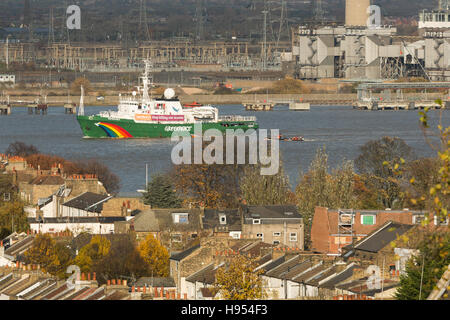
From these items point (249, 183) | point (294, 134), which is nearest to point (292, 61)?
point (294, 134)

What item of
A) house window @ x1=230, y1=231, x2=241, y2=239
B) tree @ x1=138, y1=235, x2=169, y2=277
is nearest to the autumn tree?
house window @ x1=230, y1=231, x2=241, y2=239

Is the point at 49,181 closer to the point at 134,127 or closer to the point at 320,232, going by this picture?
the point at 320,232

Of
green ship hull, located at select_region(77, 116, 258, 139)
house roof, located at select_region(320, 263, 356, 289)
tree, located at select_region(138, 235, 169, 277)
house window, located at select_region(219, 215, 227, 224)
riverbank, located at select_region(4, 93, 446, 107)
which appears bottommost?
riverbank, located at select_region(4, 93, 446, 107)

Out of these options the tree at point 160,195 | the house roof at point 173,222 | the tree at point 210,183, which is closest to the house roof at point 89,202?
the tree at point 160,195

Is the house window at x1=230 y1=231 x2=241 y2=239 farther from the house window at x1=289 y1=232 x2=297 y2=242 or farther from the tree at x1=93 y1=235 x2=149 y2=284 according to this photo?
the tree at x1=93 y1=235 x2=149 y2=284

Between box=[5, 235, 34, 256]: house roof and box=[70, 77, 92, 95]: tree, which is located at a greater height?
box=[5, 235, 34, 256]: house roof
